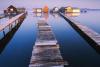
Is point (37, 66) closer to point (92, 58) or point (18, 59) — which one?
point (18, 59)

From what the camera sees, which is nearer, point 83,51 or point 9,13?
point 83,51

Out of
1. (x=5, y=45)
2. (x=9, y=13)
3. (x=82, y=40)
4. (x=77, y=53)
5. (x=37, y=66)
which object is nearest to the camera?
(x=37, y=66)

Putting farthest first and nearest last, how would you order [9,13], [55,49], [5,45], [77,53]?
[9,13] < [5,45] < [77,53] < [55,49]

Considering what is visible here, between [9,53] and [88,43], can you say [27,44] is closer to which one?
[9,53]

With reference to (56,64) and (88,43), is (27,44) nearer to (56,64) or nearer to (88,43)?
(88,43)

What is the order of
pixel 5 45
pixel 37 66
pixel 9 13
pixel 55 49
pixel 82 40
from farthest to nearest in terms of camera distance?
1. pixel 9 13
2. pixel 82 40
3. pixel 5 45
4. pixel 55 49
5. pixel 37 66

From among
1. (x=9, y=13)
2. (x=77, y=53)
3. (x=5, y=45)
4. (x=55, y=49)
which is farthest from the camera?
(x=9, y=13)

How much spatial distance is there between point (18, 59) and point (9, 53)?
328 centimetres

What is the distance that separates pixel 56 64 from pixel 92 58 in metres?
7.36

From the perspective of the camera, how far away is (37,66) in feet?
59.4

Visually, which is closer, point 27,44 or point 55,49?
point 55,49

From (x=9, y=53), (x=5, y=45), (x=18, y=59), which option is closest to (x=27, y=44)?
(x=5, y=45)

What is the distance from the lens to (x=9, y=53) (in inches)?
1054

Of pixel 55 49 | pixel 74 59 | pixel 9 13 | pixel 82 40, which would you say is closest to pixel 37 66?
pixel 55 49
